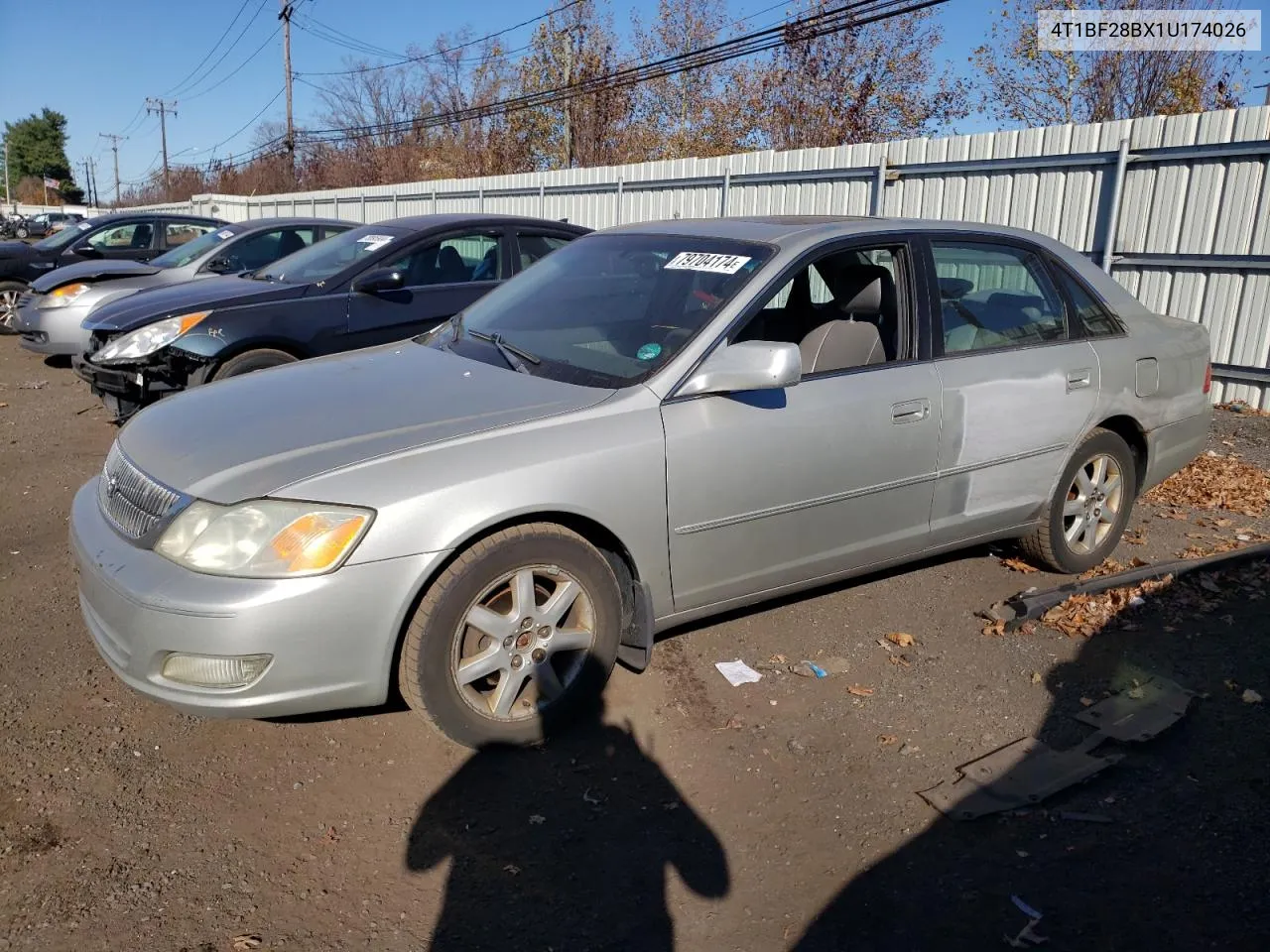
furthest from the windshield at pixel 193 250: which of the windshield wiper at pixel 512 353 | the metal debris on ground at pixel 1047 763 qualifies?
the metal debris on ground at pixel 1047 763

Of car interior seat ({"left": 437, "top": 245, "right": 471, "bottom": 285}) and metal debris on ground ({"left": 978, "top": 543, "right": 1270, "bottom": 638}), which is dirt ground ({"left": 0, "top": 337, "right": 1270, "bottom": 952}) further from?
car interior seat ({"left": 437, "top": 245, "right": 471, "bottom": 285})

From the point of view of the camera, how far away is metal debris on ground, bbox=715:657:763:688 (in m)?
3.84

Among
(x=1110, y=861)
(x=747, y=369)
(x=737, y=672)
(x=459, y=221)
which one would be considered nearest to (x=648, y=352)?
(x=747, y=369)

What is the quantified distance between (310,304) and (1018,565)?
482 centimetres

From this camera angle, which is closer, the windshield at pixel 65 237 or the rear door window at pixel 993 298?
the rear door window at pixel 993 298

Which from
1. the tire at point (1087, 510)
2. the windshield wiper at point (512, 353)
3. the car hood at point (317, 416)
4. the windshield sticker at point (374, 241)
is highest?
the windshield sticker at point (374, 241)

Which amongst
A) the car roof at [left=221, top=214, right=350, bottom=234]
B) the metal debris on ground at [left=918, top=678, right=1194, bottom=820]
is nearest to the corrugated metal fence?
the car roof at [left=221, top=214, right=350, bottom=234]

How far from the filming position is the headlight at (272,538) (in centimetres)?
282

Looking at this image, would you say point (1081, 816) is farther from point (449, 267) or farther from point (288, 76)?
point (288, 76)

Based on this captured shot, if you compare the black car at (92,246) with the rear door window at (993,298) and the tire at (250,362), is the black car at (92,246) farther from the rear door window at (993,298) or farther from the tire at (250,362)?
the rear door window at (993,298)

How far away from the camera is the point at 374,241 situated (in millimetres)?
7344

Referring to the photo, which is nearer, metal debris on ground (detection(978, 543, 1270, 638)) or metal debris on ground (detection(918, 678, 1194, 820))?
metal debris on ground (detection(918, 678, 1194, 820))

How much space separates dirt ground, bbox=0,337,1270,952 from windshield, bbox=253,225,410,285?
11.9 feet

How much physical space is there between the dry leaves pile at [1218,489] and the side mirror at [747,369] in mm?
3821
